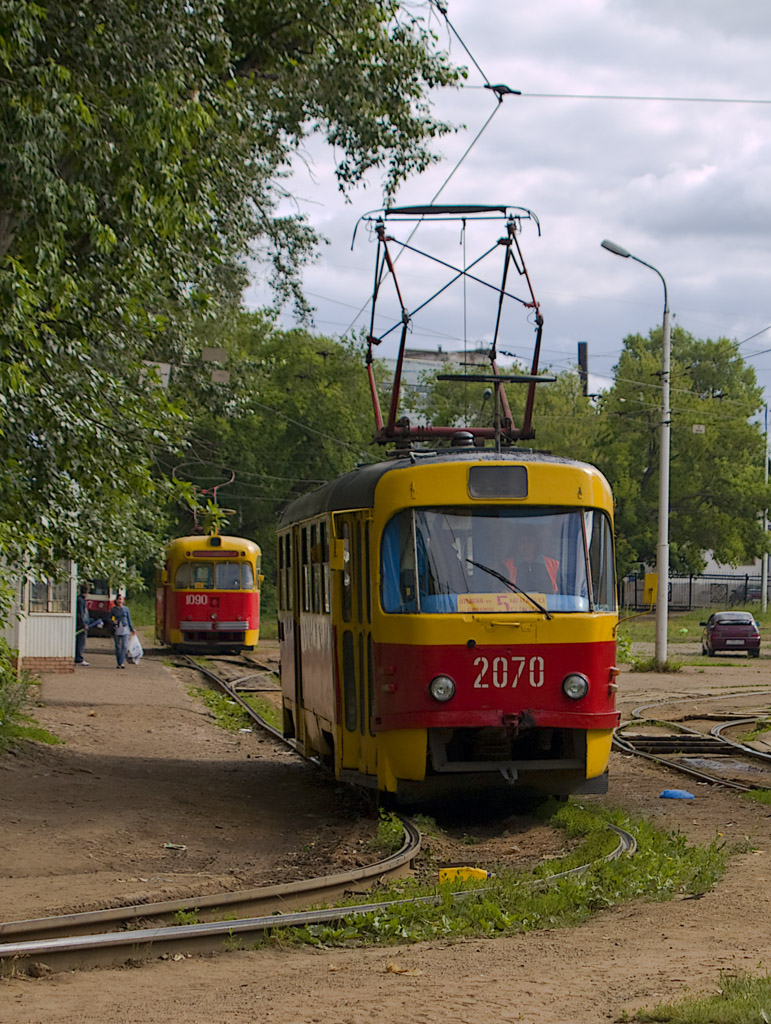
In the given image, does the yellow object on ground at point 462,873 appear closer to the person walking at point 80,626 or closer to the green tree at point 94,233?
the green tree at point 94,233

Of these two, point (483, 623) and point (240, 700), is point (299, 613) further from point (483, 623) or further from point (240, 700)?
point (240, 700)

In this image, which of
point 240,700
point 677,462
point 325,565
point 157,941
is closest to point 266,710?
point 240,700

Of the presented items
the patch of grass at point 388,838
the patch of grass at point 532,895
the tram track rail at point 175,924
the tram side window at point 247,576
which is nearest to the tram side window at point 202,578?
the tram side window at point 247,576

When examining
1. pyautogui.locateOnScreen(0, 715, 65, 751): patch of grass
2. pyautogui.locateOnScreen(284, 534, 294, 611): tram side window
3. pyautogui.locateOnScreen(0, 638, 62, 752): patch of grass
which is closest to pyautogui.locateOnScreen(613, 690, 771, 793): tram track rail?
pyautogui.locateOnScreen(284, 534, 294, 611): tram side window

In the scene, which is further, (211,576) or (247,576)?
(247,576)

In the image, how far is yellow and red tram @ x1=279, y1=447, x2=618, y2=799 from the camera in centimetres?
1033

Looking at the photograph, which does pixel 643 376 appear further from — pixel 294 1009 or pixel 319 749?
pixel 294 1009

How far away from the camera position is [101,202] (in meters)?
11.7

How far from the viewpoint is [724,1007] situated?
5109mm

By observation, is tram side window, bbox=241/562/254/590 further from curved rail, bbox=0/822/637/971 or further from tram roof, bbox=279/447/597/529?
curved rail, bbox=0/822/637/971

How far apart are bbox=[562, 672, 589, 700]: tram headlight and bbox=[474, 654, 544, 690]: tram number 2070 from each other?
20cm

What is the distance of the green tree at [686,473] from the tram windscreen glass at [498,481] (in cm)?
5585

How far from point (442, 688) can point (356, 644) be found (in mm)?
1253

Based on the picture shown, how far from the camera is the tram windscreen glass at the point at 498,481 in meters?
10.7
